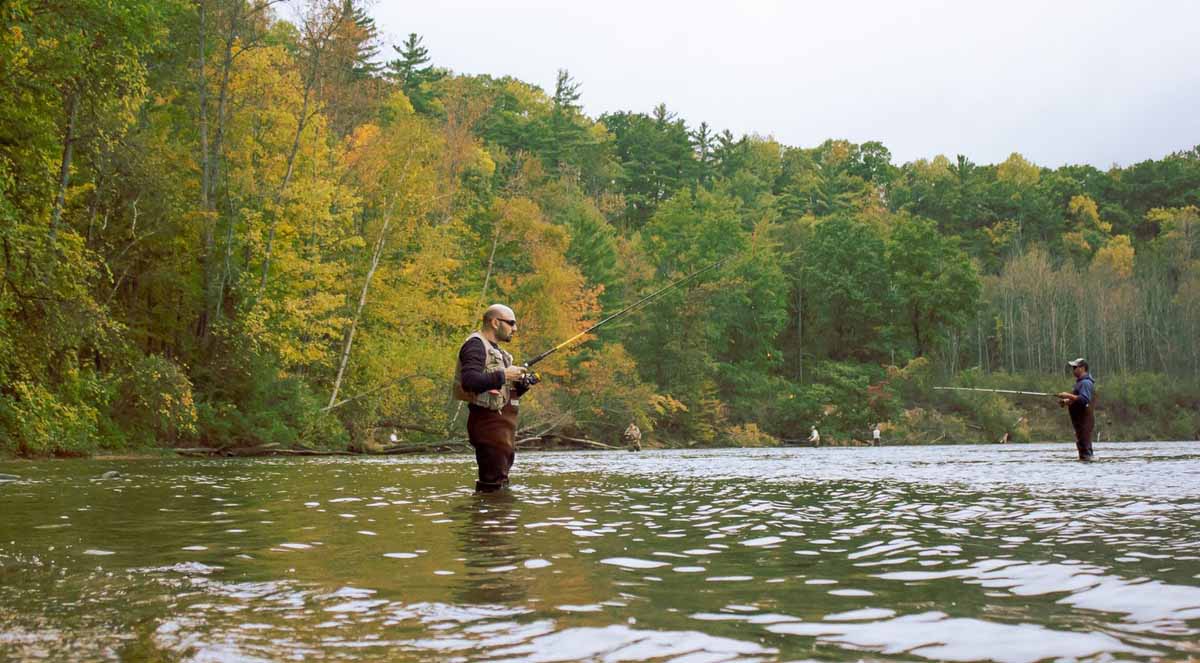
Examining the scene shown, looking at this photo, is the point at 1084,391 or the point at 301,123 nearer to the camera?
the point at 1084,391

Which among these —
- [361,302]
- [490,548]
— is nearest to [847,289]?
[361,302]

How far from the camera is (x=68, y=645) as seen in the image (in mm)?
3648

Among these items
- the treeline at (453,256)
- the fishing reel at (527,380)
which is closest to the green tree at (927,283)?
the treeline at (453,256)

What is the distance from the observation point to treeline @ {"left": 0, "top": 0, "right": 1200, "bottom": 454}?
21.5 m

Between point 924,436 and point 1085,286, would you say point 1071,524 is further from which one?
point 1085,286

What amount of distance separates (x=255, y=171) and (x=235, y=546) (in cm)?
2974

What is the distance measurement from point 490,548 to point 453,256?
4069 centimetres

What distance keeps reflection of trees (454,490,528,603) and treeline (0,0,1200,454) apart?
1070cm

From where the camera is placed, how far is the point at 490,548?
21.4 feet

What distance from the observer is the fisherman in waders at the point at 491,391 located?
10.7 meters

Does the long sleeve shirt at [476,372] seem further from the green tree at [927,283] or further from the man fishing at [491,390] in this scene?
the green tree at [927,283]

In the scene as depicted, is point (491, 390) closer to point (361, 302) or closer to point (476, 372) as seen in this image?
point (476, 372)

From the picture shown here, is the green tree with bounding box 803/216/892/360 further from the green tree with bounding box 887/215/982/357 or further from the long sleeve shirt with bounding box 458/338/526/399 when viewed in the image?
the long sleeve shirt with bounding box 458/338/526/399

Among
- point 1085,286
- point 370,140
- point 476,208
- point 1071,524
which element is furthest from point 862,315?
point 1071,524
